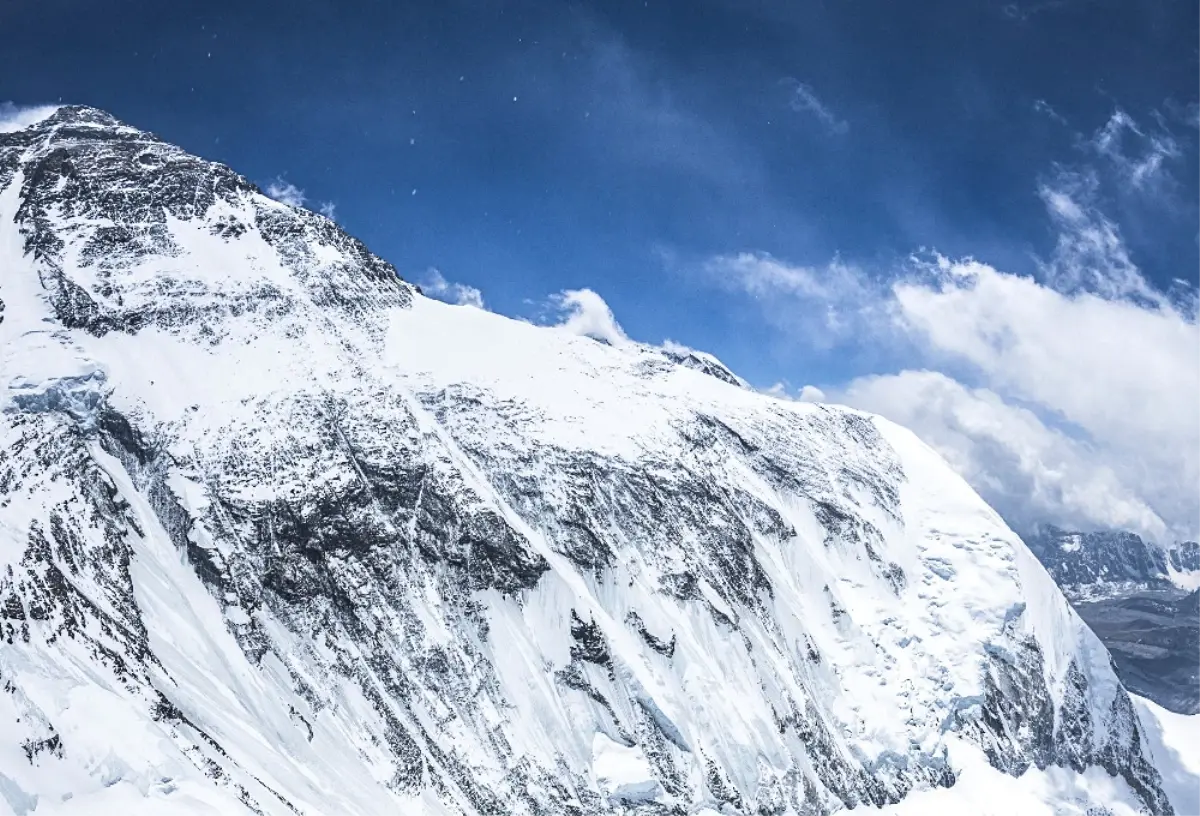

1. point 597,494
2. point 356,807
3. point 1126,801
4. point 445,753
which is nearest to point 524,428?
point 597,494

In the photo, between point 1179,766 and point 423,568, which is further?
point 1179,766

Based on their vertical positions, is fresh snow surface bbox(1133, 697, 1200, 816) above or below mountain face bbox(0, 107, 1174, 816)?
above

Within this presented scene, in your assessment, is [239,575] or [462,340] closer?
[239,575]

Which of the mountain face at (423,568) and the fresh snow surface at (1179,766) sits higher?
the fresh snow surface at (1179,766)

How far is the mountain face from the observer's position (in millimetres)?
68375

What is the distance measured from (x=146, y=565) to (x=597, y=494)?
174 ft

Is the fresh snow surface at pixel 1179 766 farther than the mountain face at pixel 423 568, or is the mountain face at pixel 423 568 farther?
the fresh snow surface at pixel 1179 766

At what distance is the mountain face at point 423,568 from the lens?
6838 cm

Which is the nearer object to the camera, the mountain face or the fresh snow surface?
the mountain face

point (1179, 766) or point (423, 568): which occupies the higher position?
point (1179, 766)

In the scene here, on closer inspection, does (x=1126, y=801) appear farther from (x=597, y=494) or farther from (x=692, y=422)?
(x=597, y=494)

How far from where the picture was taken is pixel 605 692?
87.9 metres

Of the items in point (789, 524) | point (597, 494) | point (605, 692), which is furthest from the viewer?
point (789, 524)

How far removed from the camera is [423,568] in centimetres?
8981
